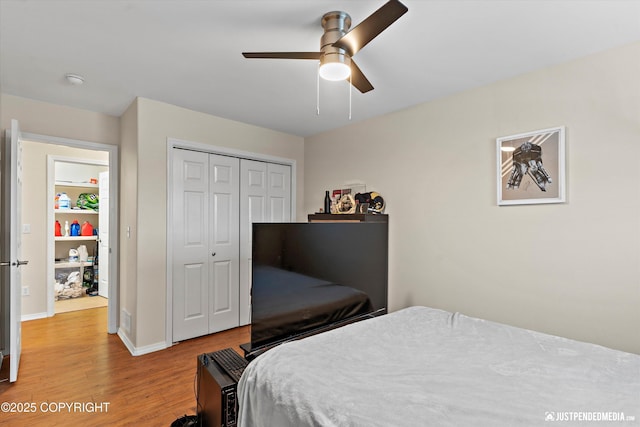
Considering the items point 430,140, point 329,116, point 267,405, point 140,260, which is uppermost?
point 329,116

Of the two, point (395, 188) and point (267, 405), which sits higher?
point (395, 188)

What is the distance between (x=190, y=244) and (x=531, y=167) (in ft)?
10.6

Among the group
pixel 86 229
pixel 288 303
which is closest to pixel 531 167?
pixel 288 303

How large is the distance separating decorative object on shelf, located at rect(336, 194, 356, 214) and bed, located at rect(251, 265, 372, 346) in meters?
1.28

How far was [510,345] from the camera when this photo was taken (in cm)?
172

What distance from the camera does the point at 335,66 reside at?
1.71 meters

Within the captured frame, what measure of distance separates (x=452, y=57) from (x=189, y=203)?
280 centimetres

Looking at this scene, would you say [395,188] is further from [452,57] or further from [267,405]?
[267,405]

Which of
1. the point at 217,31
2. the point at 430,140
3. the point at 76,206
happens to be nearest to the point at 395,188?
the point at 430,140

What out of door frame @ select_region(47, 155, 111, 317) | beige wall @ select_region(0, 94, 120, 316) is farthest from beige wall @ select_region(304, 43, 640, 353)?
door frame @ select_region(47, 155, 111, 317)

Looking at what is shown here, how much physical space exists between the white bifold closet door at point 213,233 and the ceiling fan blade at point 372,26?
2.41 metres

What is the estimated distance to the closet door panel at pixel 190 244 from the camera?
3.42m

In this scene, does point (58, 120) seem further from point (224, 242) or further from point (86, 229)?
point (86, 229)

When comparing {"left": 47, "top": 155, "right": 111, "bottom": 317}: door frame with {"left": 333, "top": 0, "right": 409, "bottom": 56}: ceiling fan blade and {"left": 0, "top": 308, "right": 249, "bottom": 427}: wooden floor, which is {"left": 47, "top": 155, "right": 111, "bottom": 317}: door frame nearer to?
{"left": 0, "top": 308, "right": 249, "bottom": 427}: wooden floor
